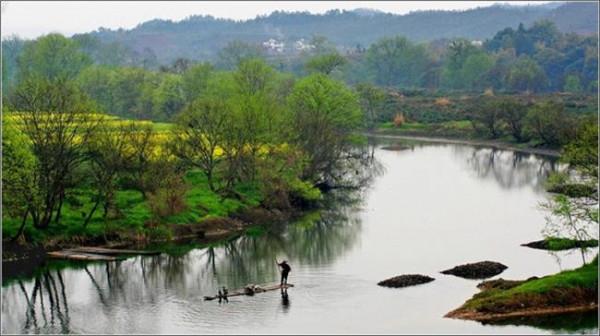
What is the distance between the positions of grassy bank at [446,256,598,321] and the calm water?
96 centimetres

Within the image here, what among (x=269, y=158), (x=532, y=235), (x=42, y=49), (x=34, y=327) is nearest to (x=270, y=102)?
(x=269, y=158)

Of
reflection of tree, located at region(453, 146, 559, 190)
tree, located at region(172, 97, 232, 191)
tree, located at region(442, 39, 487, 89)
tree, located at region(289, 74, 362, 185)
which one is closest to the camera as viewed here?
tree, located at region(172, 97, 232, 191)

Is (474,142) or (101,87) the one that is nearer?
(474,142)

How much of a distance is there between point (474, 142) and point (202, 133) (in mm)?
60087

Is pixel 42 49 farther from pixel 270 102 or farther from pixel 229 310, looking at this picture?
pixel 229 310

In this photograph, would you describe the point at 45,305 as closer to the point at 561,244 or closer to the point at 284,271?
the point at 284,271

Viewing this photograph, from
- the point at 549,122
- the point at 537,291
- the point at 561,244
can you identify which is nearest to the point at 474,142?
the point at 549,122

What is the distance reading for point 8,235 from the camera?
57312mm

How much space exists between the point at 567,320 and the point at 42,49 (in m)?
110

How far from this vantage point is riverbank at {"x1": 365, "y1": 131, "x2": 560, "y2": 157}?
109 m

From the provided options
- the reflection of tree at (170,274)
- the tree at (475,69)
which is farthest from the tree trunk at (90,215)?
the tree at (475,69)

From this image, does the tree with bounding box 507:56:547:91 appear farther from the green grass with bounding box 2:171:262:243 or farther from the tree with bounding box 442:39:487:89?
the green grass with bounding box 2:171:262:243

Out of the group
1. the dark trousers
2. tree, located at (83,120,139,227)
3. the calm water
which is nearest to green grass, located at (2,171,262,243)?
tree, located at (83,120,139,227)

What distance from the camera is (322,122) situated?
8169 centimetres
